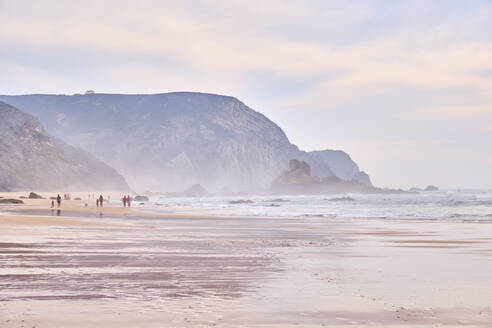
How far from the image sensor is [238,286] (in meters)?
10.0

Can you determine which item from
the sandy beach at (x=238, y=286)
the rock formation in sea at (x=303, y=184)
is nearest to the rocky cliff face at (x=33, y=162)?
the rock formation in sea at (x=303, y=184)

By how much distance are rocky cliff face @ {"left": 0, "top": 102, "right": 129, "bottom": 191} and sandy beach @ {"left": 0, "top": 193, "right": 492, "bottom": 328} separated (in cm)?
10648

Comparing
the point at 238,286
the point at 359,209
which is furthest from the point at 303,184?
the point at 238,286

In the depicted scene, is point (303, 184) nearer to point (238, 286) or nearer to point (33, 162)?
point (33, 162)

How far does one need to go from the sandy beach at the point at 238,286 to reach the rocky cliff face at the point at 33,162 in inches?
4192

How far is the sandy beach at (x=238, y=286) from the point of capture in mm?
7582

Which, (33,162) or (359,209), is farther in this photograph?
(33,162)

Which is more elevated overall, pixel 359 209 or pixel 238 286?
pixel 238 286

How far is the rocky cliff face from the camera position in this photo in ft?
402

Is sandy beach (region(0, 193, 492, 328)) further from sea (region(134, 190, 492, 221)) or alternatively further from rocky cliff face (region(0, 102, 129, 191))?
rocky cliff face (region(0, 102, 129, 191))

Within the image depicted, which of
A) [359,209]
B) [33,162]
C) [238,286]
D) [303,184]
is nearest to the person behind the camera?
[238,286]

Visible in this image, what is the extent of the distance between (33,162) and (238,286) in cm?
12799

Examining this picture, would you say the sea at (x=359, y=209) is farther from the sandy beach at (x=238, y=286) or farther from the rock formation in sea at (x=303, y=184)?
the rock formation in sea at (x=303, y=184)

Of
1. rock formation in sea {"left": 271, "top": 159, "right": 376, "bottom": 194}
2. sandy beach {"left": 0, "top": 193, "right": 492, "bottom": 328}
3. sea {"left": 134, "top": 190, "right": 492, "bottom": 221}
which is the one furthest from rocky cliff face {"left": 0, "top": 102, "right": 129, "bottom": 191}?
sandy beach {"left": 0, "top": 193, "right": 492, "bottom": 328}
